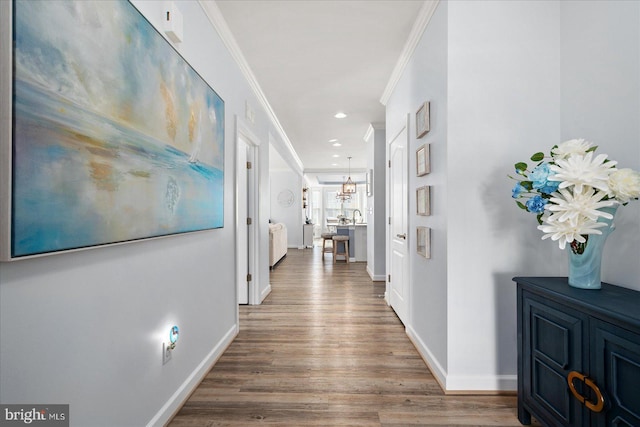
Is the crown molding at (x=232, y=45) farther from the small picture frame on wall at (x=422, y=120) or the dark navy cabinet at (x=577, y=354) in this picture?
the dark navy cabinet at (x=577, y=354)

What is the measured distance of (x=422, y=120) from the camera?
243cm

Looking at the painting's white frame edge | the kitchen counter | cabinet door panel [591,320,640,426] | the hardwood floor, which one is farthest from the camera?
the kitchen counter

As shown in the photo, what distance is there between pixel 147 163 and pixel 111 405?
1.00 metres

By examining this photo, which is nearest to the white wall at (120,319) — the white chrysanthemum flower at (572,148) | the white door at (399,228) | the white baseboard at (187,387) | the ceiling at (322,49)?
the white baseboard at (187,387)

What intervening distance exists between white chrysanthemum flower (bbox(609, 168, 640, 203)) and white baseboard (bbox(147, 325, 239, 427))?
92.2 inches

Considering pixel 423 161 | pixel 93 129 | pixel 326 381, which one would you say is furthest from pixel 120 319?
pixel 423 161

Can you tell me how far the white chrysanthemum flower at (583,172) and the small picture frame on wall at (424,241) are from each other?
1.01 m

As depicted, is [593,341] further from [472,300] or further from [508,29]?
[508,29]

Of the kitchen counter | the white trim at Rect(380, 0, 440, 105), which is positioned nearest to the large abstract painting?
the white trim at Rect(380, 0, 440, 105)

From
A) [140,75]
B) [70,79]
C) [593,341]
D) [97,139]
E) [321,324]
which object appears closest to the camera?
[70,79]

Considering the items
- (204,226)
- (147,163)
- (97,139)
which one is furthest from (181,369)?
(97,139)

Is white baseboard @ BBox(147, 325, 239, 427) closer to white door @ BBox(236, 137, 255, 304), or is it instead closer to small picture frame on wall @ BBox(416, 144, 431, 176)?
white door @ BBox(236, 137, 255, 304)

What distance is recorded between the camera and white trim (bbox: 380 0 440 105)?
226 centimetres

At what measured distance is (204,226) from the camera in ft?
6.90
